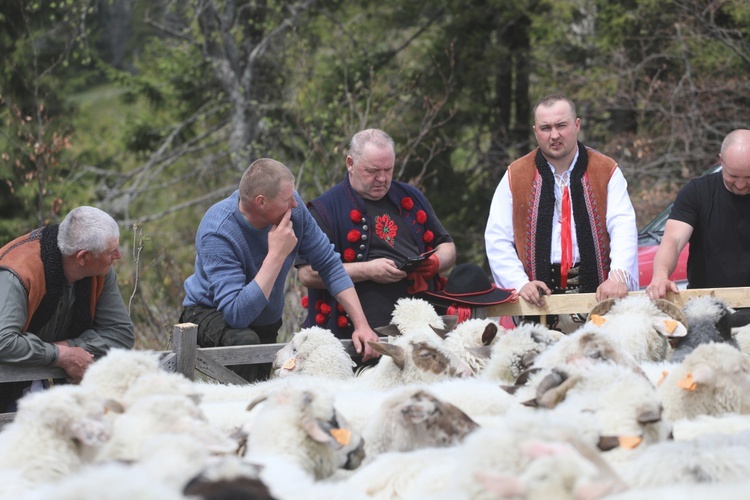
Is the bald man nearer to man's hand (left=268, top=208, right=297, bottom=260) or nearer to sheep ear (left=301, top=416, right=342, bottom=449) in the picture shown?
man's hand (left=268, top=208, right=297, bottom=260)

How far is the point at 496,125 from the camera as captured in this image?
17391mm

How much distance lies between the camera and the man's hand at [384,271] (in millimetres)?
6492

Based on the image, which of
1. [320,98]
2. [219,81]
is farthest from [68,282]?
[219,81]

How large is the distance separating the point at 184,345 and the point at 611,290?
2761 millimetres

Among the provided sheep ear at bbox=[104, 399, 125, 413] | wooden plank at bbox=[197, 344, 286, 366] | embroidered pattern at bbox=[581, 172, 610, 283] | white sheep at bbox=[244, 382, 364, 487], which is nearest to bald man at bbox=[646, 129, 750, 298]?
embroidered pattern at bbox=[581, 172, 610, 283]

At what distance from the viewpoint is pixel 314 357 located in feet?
19.2

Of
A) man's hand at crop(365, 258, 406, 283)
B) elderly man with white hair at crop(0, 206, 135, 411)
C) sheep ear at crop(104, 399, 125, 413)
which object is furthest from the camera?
man's hand at crop(365, 258, 406, 283)

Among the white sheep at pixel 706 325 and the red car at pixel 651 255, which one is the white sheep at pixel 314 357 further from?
the red car at pixel 651 255

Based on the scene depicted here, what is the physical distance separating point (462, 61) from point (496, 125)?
1.68 meters

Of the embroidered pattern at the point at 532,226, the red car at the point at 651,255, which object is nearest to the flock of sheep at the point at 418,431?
the embroidered pattern at the point at 532,226

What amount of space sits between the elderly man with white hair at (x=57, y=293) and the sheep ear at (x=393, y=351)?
5.19 feet

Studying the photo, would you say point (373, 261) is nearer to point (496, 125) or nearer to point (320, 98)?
point (320, 98)

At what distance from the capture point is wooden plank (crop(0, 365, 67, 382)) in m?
5.16

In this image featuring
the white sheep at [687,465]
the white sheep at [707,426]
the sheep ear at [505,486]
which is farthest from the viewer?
the white sheep at [707,426]
